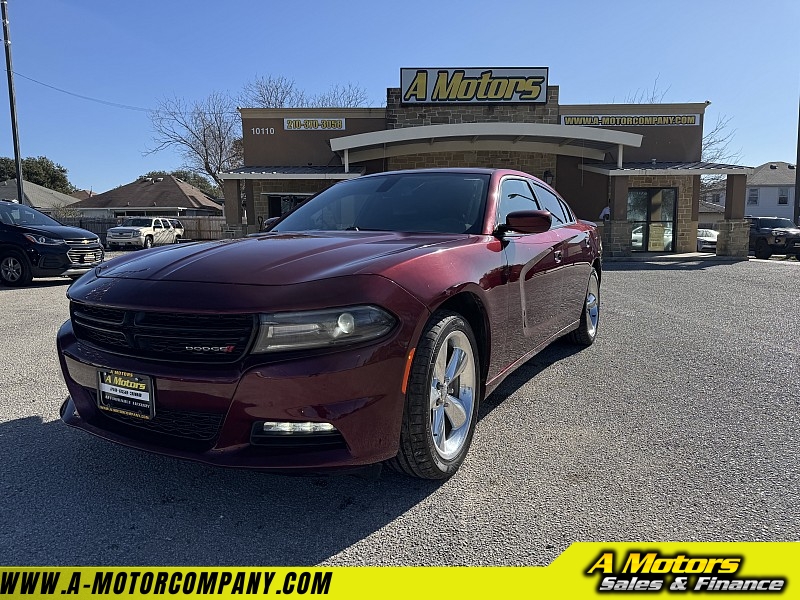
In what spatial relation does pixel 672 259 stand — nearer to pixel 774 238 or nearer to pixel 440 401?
pixel 774 238

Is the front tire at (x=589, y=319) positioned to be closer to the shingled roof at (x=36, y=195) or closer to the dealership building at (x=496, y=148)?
the dealership building at (x=496, y=148)

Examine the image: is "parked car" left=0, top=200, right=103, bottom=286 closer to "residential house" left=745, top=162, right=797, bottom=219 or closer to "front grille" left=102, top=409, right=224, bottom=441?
"front grille" left=102, top=409, right=224, bottom=441

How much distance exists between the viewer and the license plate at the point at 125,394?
2.22 m

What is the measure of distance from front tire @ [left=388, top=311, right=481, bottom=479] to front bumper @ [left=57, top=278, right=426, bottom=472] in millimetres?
107

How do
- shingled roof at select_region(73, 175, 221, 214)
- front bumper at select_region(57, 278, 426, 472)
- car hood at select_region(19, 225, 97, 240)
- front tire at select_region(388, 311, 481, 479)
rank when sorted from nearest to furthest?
1. front bumper at select_region(57, 278, 426, 472)
2. front tire at select_region(388, 311, 481, 479)
3. car hood at select_region(19, 225, 97, 240)
4. shingled roof at select_region(73, 175, 221, 214)

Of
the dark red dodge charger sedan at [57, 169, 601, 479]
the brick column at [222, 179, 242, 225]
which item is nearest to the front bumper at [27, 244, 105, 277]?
the brick column at [222, 179, 242, 225]

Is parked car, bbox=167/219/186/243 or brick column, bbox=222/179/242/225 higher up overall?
brick column, bbox=222/179/242/225

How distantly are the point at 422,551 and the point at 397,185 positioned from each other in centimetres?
247

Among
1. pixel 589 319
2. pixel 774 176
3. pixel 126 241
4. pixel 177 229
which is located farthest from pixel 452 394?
pixel 774 176

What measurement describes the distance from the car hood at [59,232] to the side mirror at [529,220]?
990 centimetres

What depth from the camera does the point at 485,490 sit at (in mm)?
2564

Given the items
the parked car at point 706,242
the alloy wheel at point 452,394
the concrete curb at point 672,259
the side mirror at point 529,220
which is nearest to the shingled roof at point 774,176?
the parked car at point 706,242

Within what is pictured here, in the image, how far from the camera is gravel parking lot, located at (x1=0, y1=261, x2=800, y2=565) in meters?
2.12

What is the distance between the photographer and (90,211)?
43812 mm
